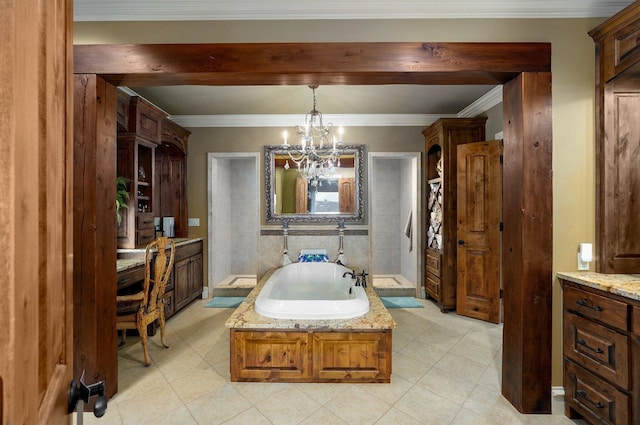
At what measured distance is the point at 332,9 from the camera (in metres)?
1.97

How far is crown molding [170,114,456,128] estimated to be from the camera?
4.20 metres

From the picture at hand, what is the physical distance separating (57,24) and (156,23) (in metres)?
1.76

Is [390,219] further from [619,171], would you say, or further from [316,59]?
[316,59]

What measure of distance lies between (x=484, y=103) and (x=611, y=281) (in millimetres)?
2610

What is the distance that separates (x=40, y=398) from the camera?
0.53 m

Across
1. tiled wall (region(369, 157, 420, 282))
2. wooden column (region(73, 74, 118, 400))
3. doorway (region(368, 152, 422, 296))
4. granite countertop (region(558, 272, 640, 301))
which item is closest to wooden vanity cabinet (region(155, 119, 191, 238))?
wooden column (region(73, 74, 118, 400))

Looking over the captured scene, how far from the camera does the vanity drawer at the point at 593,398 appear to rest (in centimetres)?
155

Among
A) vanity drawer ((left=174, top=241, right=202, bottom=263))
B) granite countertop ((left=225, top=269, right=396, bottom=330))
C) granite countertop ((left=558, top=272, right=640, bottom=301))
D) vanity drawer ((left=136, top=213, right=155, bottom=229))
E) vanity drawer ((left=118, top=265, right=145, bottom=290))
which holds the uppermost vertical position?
vanity drawer ((left=136, top=213, right=155, bottom=229))

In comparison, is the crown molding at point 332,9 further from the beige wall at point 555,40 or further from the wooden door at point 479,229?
the wooden door at point 479,229

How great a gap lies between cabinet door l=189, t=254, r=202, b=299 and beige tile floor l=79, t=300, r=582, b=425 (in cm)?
107

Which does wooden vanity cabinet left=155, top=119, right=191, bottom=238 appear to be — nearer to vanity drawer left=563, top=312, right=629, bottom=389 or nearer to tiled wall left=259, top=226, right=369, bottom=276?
tiled wall left=259, top=226, right=369, bottom=276

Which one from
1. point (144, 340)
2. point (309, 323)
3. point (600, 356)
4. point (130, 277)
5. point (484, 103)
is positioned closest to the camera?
point (600, 356)

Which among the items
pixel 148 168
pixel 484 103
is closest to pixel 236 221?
pixel 148 168

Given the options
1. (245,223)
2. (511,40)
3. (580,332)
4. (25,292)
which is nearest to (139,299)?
(25,292)
